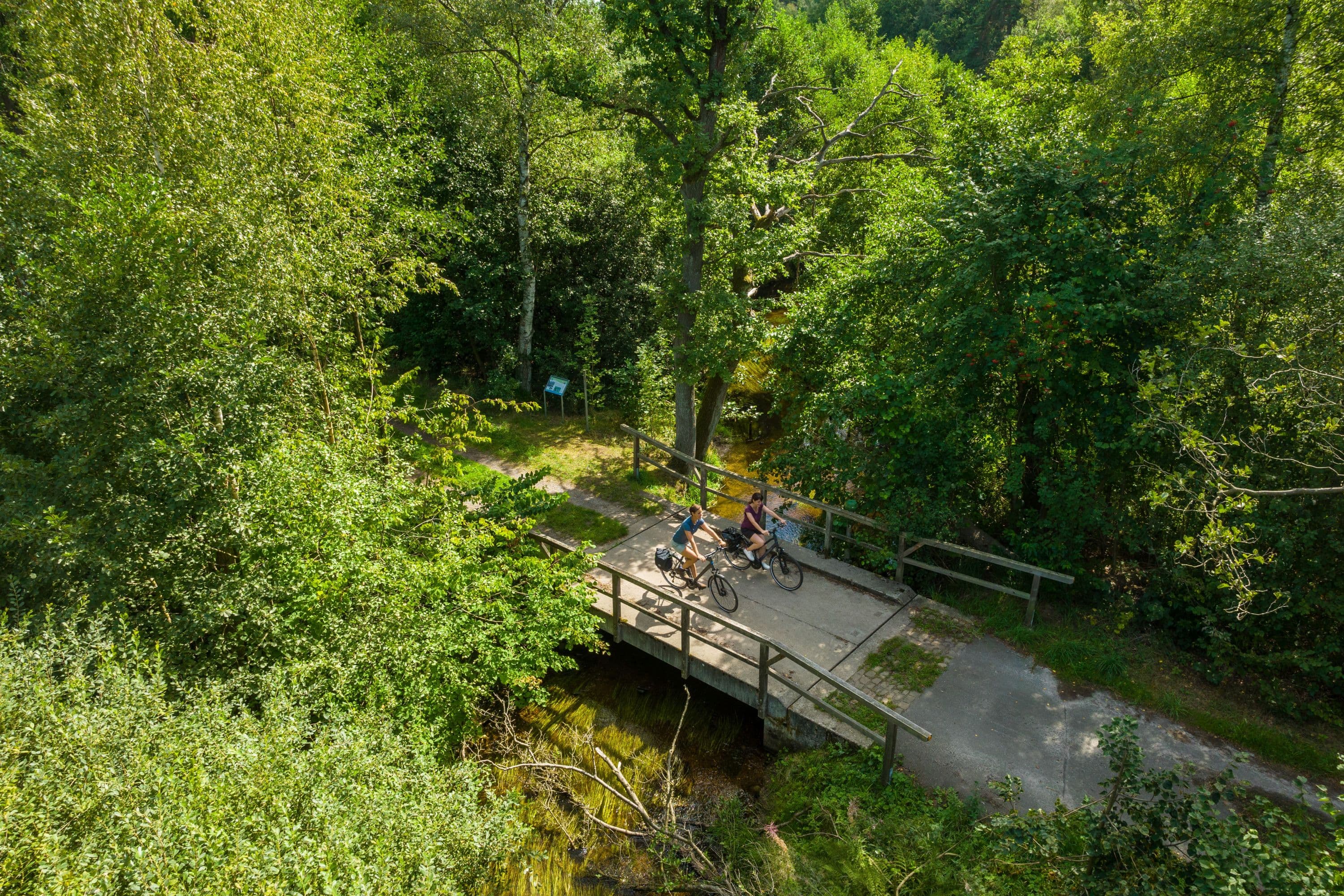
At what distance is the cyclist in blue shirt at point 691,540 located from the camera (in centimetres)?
1008

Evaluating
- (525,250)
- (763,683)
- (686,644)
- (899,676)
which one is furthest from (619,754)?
(525,250)

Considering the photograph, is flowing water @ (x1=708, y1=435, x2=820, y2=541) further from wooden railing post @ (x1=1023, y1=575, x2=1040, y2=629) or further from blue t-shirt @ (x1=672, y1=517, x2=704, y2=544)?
wooden railing post @ (x1=1023, y1=575, x2=1040, y2=629)

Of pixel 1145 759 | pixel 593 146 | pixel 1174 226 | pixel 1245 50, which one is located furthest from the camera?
pixel 593 146

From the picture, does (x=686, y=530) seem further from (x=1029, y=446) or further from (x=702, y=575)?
(x=1029, y=446)

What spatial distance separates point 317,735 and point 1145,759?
27.5 ft

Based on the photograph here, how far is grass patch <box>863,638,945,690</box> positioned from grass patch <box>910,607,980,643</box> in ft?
1.35

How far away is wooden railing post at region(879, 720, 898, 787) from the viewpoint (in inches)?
273

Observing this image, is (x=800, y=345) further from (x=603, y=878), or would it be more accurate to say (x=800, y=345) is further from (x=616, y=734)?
(x=603, y=878)

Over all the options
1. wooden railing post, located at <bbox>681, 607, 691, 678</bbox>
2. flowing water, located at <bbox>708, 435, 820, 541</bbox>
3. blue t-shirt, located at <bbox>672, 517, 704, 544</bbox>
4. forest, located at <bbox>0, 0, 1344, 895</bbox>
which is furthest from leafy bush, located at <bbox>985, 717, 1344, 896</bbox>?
flowing water, located at <bbox>708, 435, 820, 541</bbox>

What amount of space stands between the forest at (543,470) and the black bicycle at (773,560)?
1.43 m

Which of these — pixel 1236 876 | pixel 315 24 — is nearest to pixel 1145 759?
pixel 1236 876

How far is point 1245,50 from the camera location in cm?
1004

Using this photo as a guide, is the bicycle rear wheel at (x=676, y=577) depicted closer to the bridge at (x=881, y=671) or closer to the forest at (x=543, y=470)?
the bridge at (x=881, y=671)

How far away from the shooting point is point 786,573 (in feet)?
34.2
